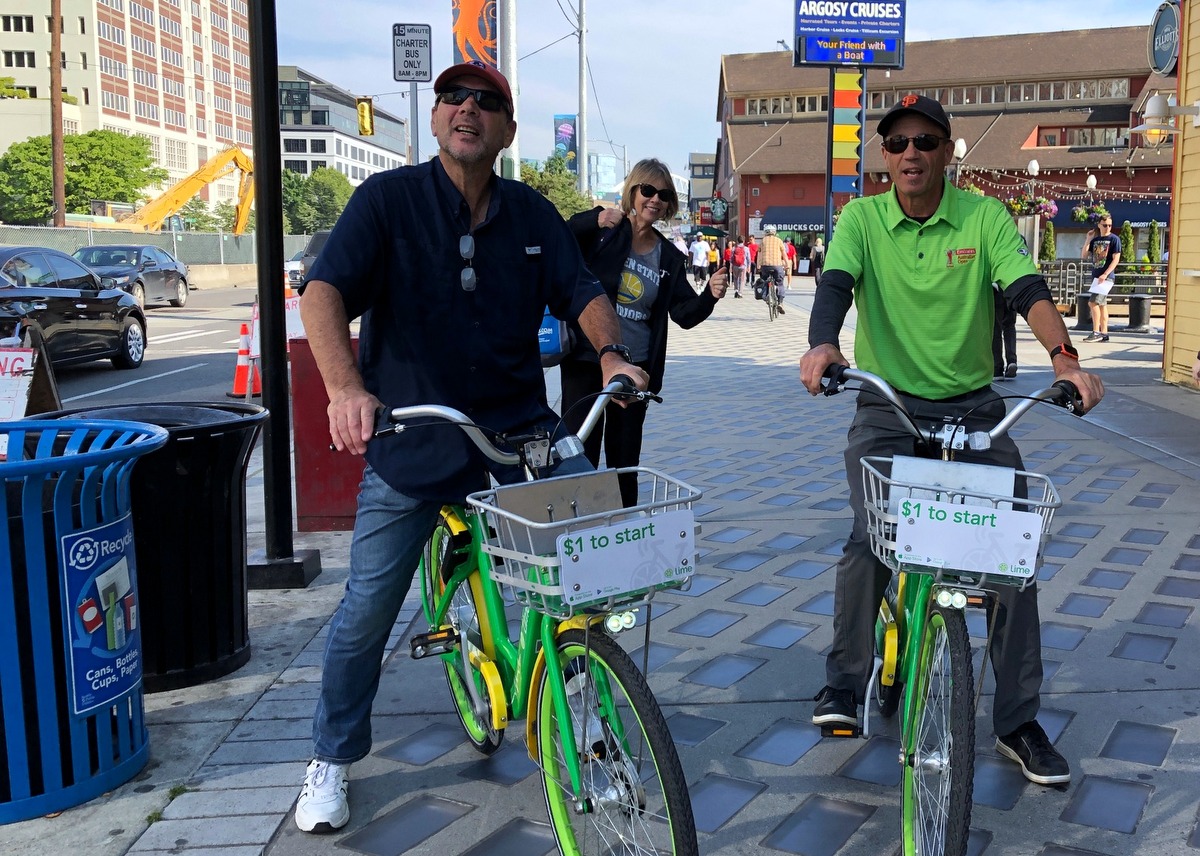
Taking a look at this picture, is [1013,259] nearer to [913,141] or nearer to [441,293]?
[913,141]

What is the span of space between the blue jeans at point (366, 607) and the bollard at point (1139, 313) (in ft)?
63.4

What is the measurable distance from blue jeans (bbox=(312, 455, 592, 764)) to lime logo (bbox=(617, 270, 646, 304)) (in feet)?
8.17

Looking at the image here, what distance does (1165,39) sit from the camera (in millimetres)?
13039

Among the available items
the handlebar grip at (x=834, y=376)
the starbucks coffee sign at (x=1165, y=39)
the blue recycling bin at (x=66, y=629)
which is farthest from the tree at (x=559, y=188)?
the handlebar grip at (x=834, y=376)

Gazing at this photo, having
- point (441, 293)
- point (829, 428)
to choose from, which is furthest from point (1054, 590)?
point (829, 428)

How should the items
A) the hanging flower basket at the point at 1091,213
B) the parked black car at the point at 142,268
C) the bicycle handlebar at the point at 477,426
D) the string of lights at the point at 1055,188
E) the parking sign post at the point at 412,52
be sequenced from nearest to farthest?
the bicycle handlebar at the point at 477,426 < the parking sign post at the point at 412,52 < the parked black car at the point at 142,268 < the hanging flower basket at the point at 1091,213 < the string of lights at the point at 1055,188

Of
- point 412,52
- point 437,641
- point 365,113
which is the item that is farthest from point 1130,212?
point 437,641

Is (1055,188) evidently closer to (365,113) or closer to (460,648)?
(365,113)

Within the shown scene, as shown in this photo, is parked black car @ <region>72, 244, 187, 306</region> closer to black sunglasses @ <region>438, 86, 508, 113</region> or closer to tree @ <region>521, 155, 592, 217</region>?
tree @ <region>521, 155, 592, 217</region>

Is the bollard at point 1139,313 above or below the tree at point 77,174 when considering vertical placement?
below

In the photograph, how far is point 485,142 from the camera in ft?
10.2

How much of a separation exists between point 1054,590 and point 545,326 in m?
2.71

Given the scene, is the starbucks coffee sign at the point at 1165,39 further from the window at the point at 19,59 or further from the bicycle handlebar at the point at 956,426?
the window at the point at 19,59

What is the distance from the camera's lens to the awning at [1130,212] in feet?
173
